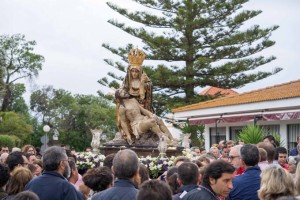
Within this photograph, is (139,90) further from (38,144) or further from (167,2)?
(38,144)

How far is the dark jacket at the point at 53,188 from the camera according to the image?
25.3 ft

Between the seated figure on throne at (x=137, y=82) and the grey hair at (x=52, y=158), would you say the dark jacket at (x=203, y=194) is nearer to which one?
the grey hair at (x=52, y=158)

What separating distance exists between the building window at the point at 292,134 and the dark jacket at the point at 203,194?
20.8 meters

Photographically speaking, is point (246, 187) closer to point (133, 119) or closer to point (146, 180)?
point (146, 180)

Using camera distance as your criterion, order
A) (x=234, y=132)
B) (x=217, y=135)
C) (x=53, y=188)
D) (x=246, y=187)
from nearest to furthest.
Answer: (x=53, y=188) < (x=246, y=187) < (x=234, y=132) < (x=217, y=135)

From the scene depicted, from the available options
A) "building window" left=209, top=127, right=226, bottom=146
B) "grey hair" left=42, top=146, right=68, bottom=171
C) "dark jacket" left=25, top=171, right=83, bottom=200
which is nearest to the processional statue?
"grey hair" left=42, top=146, right=68, bottom=171

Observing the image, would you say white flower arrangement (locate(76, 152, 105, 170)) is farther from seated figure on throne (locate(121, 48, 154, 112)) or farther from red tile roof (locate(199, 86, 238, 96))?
red tile roof (locate(199, 86, 238, 96))

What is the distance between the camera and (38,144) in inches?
2623

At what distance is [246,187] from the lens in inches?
335

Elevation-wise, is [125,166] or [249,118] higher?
[249,118]

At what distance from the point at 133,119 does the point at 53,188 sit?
12.0m

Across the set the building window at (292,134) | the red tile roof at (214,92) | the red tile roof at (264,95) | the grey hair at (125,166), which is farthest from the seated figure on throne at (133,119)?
the red tile roof at (214,92)

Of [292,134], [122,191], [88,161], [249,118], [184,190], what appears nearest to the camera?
[122,191]

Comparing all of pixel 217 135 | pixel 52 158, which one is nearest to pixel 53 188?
pixel 52 158
